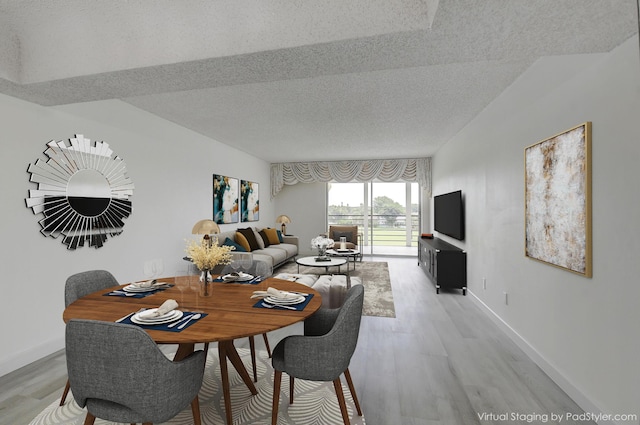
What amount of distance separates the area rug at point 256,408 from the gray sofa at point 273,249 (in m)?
2.68

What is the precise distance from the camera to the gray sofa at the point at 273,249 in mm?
5267

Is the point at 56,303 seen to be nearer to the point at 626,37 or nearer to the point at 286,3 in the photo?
the point at 286,3

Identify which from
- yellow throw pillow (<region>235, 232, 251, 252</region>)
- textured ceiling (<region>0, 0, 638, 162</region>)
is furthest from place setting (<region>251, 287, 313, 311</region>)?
yellow throw pillow (<region>235, 232, 251, 252</region>)

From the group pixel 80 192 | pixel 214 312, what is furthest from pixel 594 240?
pixel 80 192

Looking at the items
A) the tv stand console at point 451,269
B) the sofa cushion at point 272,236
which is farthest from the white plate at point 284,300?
the sofa cushion at point 272,236

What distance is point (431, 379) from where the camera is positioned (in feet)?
7.22

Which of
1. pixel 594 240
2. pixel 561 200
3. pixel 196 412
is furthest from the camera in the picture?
pixel 561 200

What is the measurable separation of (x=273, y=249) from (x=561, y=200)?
4848mm

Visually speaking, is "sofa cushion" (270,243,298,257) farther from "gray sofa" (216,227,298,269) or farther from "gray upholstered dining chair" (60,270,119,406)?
"gray upholstered dining chair" (60,270,119,406)

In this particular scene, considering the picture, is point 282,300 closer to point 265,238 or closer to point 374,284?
point 374,284

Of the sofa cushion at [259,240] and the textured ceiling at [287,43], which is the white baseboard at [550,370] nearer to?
the textured ceiling at [287,43]

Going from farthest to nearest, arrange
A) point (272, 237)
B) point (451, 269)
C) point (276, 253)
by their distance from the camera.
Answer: point (272, 237) → point (276, 253) → point (451, 269)

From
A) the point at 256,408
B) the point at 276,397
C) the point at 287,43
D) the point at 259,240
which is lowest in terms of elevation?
the point at 256,408

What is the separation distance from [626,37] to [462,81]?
1.34 m
